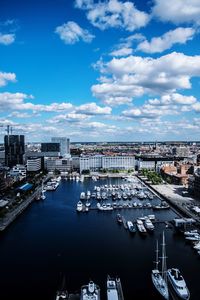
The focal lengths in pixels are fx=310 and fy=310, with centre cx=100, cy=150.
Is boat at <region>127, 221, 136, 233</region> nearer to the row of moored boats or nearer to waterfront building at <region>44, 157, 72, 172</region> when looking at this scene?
the row of moored boats

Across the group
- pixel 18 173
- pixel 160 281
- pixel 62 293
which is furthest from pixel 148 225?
pixel 18 173

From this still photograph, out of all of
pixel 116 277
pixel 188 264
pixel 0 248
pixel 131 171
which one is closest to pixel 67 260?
pixel 116 277

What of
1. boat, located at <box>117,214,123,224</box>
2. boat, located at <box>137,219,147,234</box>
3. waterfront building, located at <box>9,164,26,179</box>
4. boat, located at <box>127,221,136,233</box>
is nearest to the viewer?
boat, located at <box>137,219,147,234</box>

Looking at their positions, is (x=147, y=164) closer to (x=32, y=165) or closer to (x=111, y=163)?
(x=111, y=163)

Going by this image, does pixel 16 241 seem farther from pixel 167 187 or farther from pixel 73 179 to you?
pixel 73 179

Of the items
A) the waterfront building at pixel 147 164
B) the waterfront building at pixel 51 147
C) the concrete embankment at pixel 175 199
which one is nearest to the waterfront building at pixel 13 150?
the waterfront building at pixel 147 164

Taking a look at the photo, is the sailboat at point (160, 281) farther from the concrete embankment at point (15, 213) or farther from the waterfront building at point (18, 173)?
the waterfront building at point (18, 173)

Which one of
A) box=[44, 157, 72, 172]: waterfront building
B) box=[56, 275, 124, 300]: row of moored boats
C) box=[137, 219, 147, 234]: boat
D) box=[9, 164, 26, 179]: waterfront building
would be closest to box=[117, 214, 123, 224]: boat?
box=[137, 219, 147, 234]: boat
